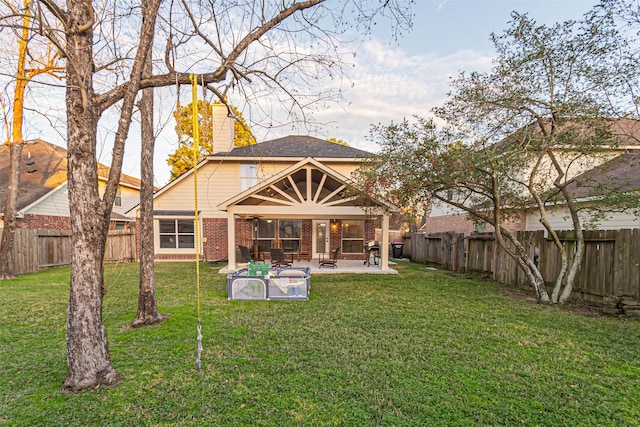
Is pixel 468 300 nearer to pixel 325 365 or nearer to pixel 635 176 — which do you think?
pixel 325 365

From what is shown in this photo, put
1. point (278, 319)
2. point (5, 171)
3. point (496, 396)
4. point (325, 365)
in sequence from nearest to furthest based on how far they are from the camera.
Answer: point (496, 396) < point (325, 365) < point (278, 319) < point (5, 171)

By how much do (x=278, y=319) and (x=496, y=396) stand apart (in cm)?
369

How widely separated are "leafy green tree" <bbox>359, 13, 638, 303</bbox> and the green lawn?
288 cm

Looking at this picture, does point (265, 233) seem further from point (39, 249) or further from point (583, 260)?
point (583, 260)

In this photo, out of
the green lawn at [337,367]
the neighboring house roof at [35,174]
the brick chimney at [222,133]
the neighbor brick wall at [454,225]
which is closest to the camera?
the green lawn at [337,367]

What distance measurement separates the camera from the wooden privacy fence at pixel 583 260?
18.8 feet

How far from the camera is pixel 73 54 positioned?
308cm

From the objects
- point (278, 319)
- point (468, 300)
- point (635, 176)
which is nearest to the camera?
point (278, 319)

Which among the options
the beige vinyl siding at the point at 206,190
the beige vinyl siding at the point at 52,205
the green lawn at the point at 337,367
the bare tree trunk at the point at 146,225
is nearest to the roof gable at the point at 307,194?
the beige vinyl siding at the point at 206,190

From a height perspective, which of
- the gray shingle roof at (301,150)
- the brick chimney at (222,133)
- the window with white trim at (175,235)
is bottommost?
the window with white trim at (175,235)

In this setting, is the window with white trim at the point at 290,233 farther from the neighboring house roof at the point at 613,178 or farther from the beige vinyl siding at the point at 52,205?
the beige vinyl siding at the point at 52,205

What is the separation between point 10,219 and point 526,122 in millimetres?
15432

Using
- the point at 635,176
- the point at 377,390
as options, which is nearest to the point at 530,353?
the point at 377,390

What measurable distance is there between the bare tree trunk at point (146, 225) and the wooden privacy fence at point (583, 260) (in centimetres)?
913
